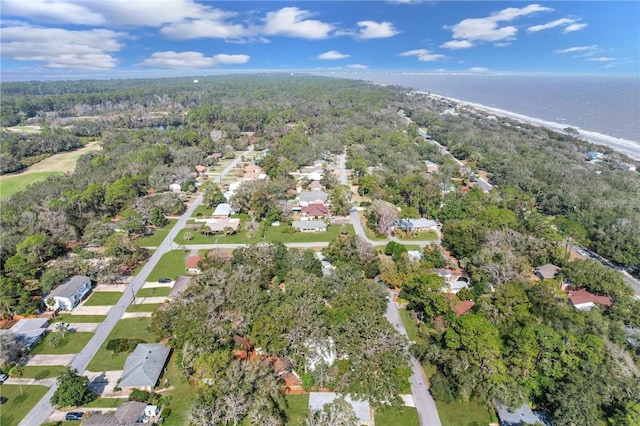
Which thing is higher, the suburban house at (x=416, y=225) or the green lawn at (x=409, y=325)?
the suburban house at (x=416, y=225)

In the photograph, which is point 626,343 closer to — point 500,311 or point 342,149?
point 500,311

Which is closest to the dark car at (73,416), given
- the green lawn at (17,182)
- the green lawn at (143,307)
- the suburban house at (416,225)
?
the green lawn at (143,307)

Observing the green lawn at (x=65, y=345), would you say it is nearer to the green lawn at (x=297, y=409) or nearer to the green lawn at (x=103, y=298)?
the green lawn at (x=103, y=298)

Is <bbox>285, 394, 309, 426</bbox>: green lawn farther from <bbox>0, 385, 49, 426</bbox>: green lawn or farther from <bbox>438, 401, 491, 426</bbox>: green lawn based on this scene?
<bbox>0, 385, 49, 426</bbox>: green lawn

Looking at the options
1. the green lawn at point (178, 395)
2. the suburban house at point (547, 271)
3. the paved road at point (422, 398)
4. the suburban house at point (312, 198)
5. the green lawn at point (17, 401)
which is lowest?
the green lawn at point (17, 401)

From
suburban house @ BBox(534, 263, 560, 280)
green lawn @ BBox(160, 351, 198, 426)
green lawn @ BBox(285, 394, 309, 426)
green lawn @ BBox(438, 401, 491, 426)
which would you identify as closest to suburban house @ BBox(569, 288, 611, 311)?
suburban house @ BBox(534, 263, 560, 280)

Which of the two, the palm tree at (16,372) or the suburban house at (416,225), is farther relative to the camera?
the suburban house at (416,225)

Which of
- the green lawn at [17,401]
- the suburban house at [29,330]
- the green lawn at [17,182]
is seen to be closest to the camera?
the green lawn at [17,401]

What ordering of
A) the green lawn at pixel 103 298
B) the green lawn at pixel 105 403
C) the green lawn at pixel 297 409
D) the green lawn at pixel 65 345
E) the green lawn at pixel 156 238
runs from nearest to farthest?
1. the green lawn at pixel 297 409
2. the green lawn at pixel 105 403
3. the green lawn at pixel 65 345
4. the green lawn at pixel 103 298
5. the green lawn at pixel 156 238
